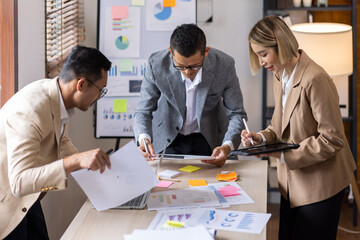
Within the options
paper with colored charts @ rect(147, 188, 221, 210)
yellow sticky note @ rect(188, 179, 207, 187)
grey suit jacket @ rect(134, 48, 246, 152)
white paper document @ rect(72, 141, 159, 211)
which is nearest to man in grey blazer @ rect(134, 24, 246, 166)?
grey suit jacket @ rect(134, 48, 246, 152)

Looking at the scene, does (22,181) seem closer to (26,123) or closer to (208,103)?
(26,123)

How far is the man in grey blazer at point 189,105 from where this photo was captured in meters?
2.61

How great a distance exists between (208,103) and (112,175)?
40.3 inches

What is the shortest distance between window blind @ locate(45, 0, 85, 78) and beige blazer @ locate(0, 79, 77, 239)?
111cm

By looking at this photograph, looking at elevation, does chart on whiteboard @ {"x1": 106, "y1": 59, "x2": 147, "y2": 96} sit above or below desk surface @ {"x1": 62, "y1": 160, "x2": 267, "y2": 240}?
above

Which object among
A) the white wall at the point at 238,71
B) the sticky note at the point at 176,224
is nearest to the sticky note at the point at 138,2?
the white wall at the point at 238,71

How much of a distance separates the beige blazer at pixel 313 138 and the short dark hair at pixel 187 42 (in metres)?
0.52

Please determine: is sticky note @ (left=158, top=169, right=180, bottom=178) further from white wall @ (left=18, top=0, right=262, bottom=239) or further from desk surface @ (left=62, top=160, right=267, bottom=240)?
white wall @ (left=18, top=0, right=262, bottom=239)

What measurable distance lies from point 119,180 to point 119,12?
191 cm

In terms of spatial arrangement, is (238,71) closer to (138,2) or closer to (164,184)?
(138,2)

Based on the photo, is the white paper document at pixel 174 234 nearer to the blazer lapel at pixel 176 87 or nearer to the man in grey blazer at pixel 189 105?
the man in grey blazer at pixel 189 105

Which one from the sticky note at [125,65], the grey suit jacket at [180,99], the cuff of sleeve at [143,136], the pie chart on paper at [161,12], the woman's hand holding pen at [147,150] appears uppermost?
the pie chart on paper at [161,12]

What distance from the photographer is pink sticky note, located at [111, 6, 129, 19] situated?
339 centimetres

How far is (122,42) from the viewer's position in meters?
3.42
